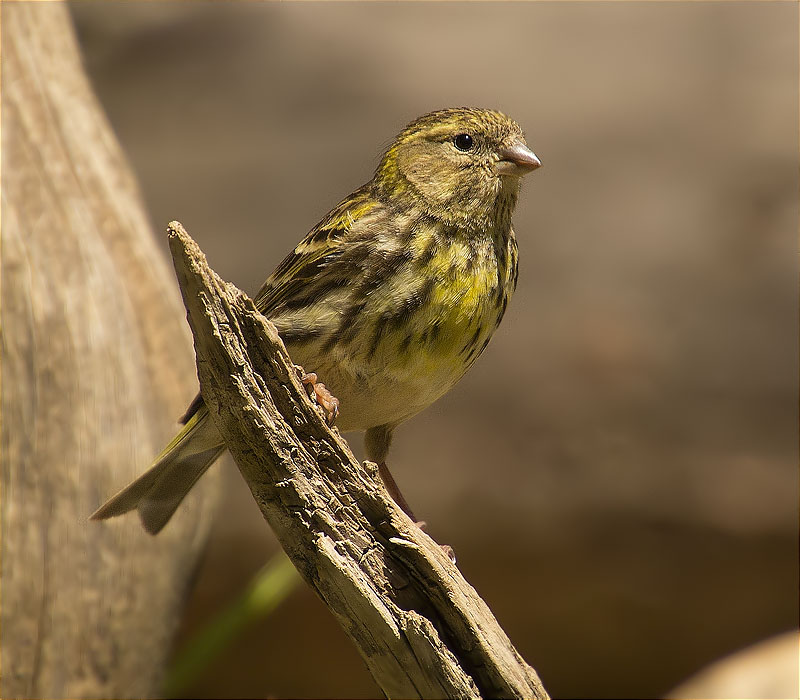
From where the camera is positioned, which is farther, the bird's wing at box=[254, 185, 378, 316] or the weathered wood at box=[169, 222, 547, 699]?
the bird's wing at box=[254, 185, 378, 316]

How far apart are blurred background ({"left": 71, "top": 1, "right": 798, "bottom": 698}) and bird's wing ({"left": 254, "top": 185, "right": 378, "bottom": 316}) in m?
2.36

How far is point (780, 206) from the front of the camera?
5309 mm

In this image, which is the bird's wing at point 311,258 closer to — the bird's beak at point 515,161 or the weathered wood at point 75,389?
the bird's beak at point 515,161

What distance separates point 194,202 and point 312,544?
382 centimetres

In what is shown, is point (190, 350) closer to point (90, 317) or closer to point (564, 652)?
point (90, 317)

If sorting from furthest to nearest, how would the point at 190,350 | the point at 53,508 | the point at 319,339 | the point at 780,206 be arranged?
1. the point at 780,206
2. the point at 190,350
3. the point at 53,508
4. the point at 319,339

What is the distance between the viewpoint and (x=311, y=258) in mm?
2832

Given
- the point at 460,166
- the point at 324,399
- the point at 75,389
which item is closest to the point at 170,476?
the point at 324,399

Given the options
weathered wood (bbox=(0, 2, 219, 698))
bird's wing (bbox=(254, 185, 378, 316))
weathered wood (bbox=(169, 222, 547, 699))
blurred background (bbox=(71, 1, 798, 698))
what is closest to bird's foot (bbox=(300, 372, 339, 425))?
weathered wood (bbox=(169, 222, 547, 699))

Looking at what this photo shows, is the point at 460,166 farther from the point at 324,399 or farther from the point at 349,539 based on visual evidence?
the point at 349,539

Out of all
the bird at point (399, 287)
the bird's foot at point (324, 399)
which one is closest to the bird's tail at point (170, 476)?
the bird at point (399, 287)

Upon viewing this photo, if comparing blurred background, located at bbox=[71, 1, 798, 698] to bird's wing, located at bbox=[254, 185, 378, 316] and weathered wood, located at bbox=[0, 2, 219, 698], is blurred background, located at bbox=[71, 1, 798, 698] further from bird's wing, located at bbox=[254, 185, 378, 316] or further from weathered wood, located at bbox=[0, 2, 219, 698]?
bird's wing, located at bbox=[254, 185, 378, 316]

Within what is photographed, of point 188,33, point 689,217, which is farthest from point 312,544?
point 188,33

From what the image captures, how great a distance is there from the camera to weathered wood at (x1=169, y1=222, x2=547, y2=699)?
2.21 meters
